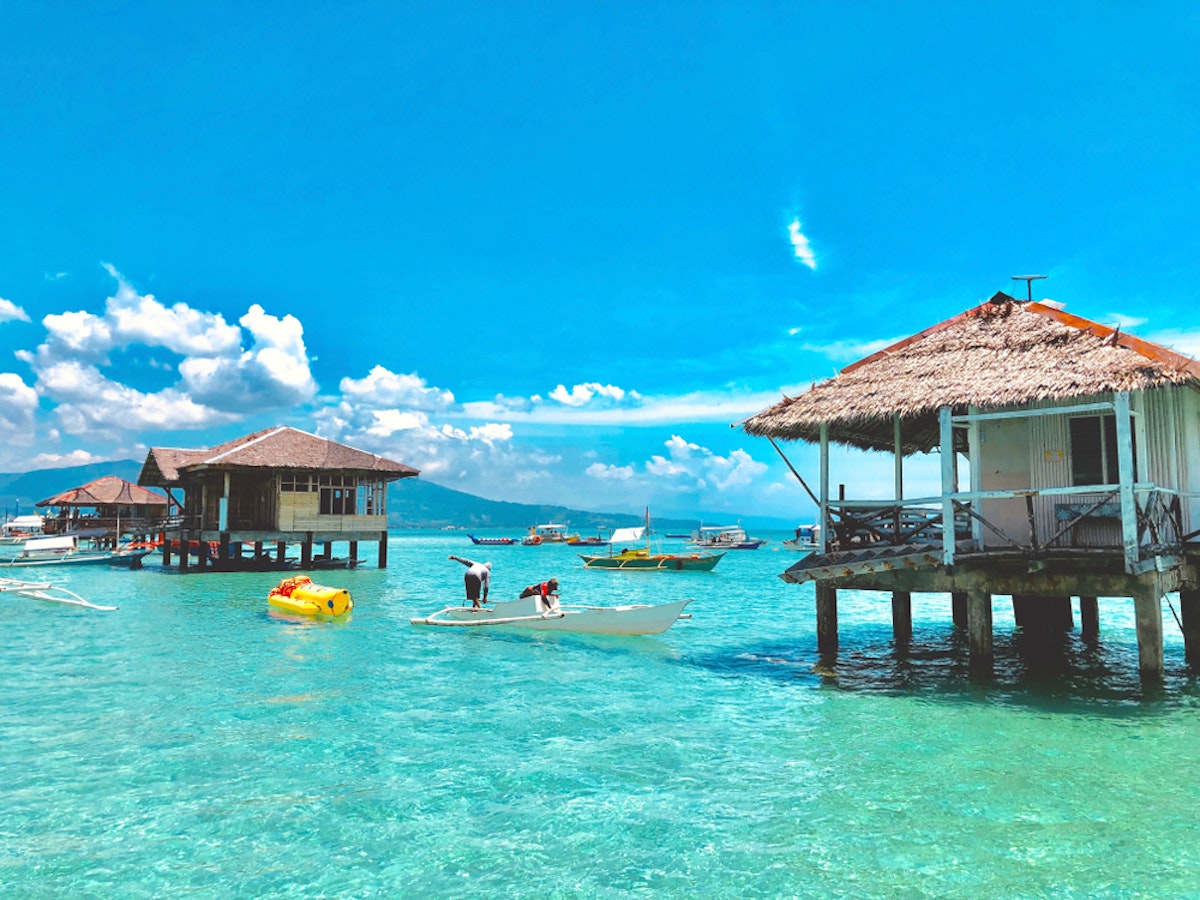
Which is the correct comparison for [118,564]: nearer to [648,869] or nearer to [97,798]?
[97,798]

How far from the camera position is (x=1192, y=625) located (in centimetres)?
1417

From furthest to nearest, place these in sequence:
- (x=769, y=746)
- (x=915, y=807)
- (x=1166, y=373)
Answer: (x=1166, y=373) < (x=769, y=746) < (x=915, y=807)

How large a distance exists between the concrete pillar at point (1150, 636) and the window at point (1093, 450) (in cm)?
181

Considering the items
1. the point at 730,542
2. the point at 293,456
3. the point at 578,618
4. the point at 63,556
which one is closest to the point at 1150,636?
the point at 578,618

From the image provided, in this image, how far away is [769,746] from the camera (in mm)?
10211

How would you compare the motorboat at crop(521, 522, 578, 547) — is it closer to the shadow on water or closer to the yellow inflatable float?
the yellow inflatable float

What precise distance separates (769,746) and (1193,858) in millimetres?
4377

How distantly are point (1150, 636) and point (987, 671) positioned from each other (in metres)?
2.28

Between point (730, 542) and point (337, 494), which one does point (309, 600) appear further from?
point (730, 542)

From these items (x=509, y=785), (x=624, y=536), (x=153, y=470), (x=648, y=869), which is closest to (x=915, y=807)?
(x=648, y=869)

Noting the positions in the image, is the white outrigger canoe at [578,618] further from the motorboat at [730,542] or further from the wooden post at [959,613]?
the motorboat at [730,542]

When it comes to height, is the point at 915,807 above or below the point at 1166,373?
below

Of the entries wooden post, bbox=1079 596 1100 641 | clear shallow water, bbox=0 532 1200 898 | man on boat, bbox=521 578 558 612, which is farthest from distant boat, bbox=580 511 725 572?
clear shallow water, bbox=0 532 1200 898

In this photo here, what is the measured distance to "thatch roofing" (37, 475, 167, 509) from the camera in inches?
2457
